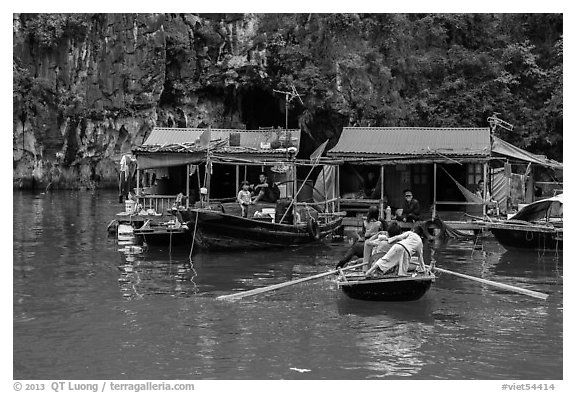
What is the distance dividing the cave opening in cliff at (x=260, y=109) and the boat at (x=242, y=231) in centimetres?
1509

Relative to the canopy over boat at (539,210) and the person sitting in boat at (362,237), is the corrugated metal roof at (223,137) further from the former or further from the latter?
the person sitting in boat at (362,237)

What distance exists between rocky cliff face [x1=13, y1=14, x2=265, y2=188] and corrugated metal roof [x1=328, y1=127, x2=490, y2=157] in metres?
13.3

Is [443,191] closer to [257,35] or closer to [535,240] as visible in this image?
[535,240]

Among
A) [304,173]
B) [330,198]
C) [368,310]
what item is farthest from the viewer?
[304,173]

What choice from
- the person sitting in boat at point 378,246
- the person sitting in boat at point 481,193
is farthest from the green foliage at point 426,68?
the person sitting in boat at point 378,246

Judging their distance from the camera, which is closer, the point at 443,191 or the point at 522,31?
the point at 443,191

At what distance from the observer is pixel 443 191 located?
68.1ft

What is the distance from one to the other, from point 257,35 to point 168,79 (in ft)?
18.5

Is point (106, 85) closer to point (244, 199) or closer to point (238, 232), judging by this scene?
point (244, 199)

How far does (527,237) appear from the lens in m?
15.8

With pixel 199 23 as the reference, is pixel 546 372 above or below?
below

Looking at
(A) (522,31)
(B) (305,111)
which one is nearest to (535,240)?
(B) (305,111)

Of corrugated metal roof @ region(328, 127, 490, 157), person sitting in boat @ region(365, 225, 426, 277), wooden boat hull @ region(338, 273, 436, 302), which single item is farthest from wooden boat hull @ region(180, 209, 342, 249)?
person sitting in boat @ region(365, 225, 426, 277)

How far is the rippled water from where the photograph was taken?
7.81 metres
